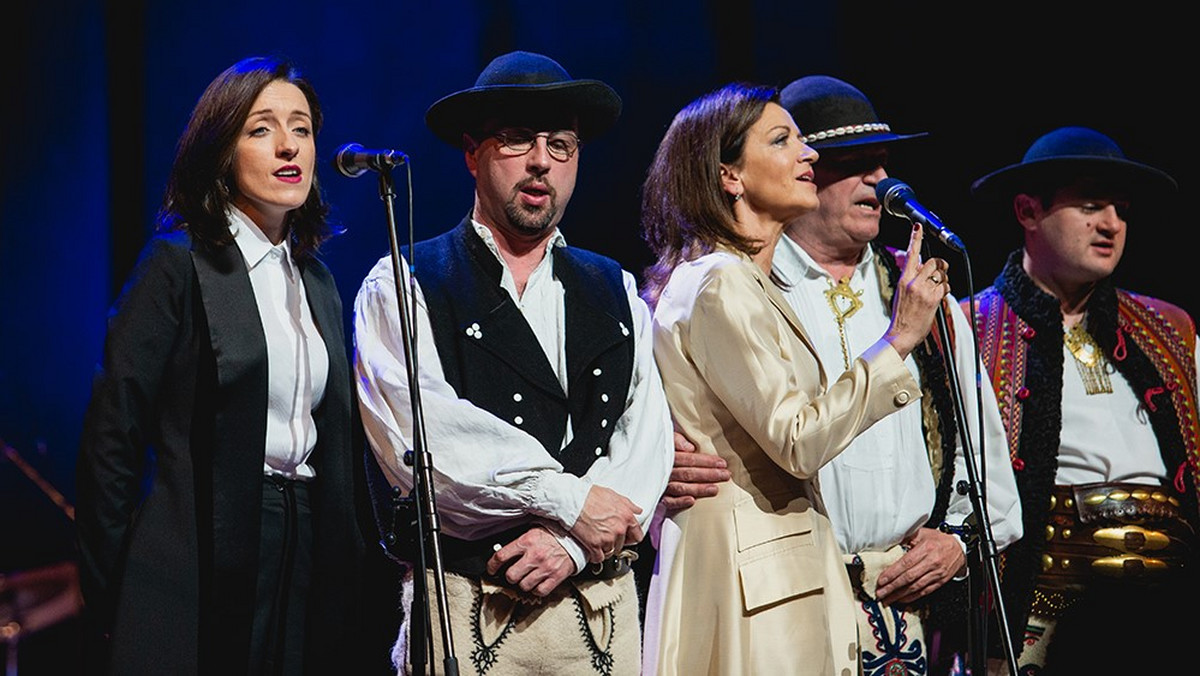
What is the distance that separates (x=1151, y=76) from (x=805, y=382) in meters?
2.63

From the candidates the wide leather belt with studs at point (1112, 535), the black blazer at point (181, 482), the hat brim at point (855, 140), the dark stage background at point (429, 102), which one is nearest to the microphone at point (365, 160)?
the black blazer at point (181, 482)

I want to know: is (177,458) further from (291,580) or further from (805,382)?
(805,382)

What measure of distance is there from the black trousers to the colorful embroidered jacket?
7.02ft

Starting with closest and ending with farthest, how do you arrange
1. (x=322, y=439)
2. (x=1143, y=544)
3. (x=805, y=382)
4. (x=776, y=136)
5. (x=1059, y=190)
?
(x=322, y=439) < (x=805, y=382) < (x=776, y=136) < (x=1143, y=544) < (x=1059, y=190)

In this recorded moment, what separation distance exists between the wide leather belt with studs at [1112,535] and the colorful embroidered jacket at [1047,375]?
3.2 inches

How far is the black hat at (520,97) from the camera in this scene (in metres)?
3.32

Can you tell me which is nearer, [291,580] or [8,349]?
[291,580]

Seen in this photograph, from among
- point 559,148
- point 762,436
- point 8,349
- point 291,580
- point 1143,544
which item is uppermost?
point 559,148

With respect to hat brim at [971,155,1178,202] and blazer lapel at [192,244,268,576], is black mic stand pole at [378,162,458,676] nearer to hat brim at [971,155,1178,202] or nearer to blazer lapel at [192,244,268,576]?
blazer lapel at [192,244,268,576]

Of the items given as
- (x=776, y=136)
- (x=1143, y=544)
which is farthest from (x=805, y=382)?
(x=1143, y=544)

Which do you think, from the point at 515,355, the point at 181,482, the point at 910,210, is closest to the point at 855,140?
the point at 910,210

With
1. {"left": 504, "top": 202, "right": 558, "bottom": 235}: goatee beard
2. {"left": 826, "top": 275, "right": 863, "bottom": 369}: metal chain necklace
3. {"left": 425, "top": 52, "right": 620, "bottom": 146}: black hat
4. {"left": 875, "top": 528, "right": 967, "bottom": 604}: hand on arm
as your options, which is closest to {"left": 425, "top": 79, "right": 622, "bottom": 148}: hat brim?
{"left": 425, "top": 52, "right": 620, "bottom": 146}: black hat

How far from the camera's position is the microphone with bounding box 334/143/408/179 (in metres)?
2.83

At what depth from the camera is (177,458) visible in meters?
2.81
